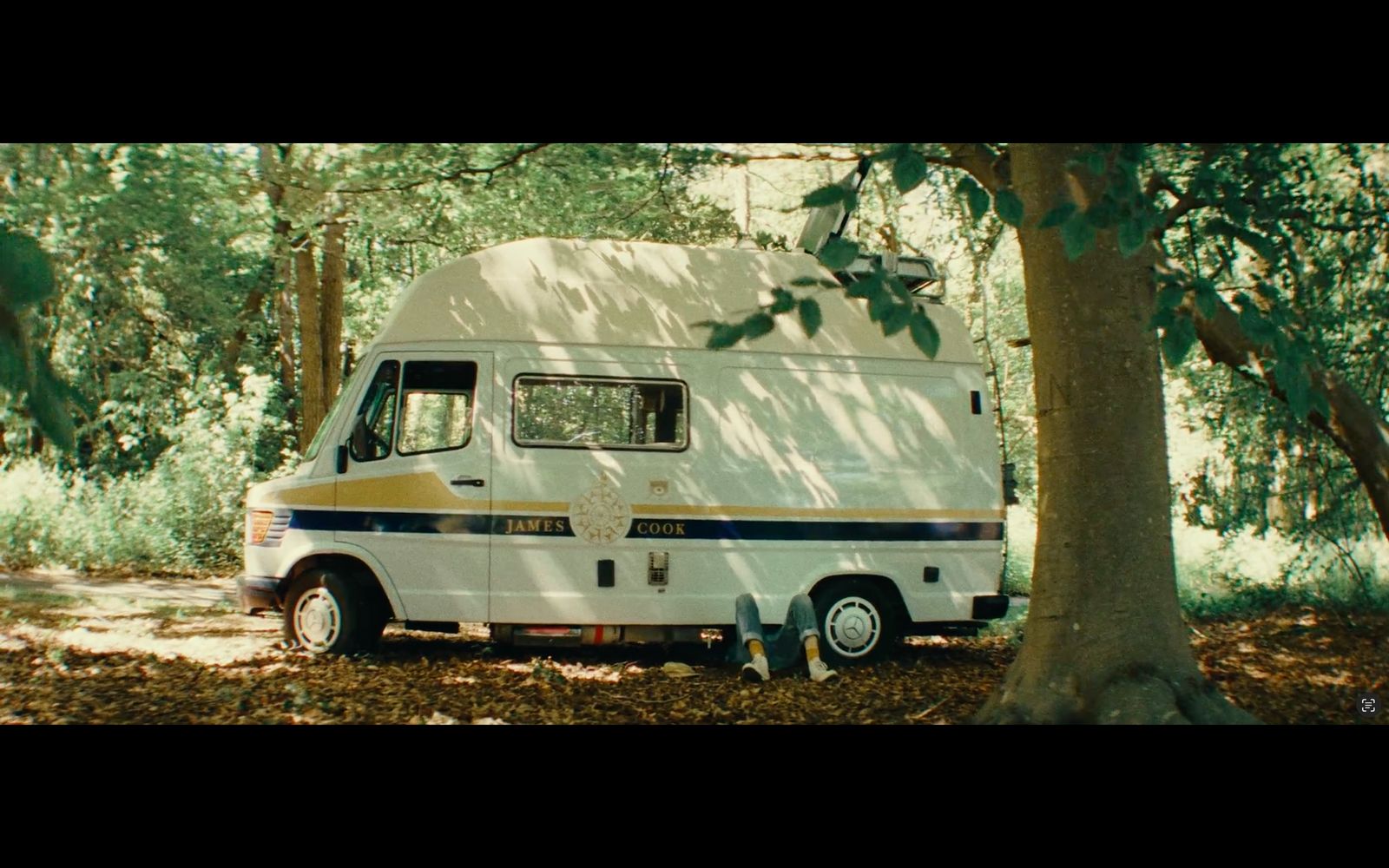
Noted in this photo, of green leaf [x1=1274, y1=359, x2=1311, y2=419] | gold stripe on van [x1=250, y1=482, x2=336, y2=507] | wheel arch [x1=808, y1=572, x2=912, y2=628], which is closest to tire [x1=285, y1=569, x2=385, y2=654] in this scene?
gold stripe on van [x1=250, y1=482, x2=336, y2=507]

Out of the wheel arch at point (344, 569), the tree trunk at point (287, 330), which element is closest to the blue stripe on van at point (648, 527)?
the wheel arch at point (344, 569)

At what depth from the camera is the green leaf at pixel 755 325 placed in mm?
3049

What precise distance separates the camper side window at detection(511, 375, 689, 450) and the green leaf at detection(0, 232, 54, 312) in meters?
4.55

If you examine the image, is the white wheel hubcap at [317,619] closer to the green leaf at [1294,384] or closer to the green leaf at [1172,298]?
the green leaf at [1172,298]

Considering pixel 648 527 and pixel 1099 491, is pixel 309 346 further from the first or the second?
pixel 1099 491

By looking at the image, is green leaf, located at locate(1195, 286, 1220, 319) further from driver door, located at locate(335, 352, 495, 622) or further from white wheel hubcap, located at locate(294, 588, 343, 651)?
white wheel hubcap, located at locate(294, 588, 343, 651)

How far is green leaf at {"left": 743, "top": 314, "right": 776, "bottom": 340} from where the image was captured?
10.0 feet

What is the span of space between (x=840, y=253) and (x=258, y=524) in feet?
18.0

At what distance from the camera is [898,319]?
2.99 metres

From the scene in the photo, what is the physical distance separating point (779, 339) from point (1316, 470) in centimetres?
565

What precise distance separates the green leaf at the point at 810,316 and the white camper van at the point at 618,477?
3709 millimetres

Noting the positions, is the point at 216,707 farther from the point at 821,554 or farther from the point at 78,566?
the point at 78,566

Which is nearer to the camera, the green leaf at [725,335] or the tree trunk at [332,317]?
the green leaf at [725,335]
